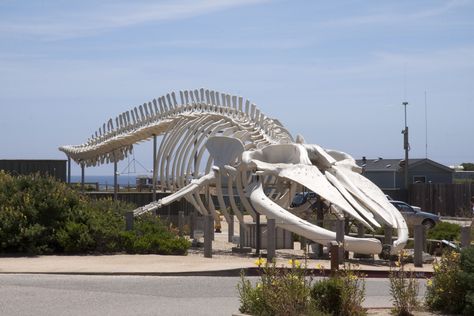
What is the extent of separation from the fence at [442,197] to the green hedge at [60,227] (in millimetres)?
27424

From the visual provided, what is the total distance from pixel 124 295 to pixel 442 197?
118ft

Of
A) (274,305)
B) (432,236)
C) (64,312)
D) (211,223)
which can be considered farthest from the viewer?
(432,236)

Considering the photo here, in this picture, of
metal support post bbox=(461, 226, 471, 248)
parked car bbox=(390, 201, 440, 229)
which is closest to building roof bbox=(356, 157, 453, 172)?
parked car bbox=(390, 201, 440, 229)

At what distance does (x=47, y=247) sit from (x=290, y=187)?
20.0 feet

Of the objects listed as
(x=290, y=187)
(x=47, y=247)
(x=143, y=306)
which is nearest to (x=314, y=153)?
(x=290, y=187)

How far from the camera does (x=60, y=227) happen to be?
21.5 metres

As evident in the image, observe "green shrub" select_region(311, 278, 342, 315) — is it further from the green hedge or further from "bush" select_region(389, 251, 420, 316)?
the green hedge

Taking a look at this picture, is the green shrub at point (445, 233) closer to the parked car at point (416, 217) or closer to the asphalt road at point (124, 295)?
the parked car at point (416, 217)

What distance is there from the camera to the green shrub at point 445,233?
2698cm

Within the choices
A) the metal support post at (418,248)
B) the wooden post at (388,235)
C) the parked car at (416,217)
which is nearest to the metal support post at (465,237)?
the metal support post at (418,248)

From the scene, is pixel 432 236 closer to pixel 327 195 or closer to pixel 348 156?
pixel 348 156

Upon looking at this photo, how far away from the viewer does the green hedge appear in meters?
21.0

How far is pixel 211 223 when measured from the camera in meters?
21.1

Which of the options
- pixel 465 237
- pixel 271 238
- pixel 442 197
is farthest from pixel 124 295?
pixel 442 197
